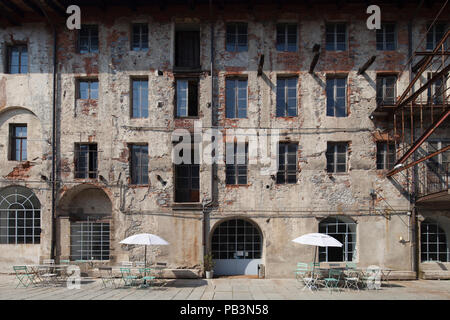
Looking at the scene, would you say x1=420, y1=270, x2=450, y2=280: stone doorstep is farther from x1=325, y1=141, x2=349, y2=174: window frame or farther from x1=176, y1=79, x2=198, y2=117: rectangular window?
x1=176, y1=79, x2=198, y2=117: rectangular window

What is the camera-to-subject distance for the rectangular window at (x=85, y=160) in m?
16.2

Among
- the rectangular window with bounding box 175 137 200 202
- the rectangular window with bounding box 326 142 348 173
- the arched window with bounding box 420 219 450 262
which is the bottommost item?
the arched window with bounding box 420 219 450 262

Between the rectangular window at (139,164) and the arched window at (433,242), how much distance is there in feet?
43.7

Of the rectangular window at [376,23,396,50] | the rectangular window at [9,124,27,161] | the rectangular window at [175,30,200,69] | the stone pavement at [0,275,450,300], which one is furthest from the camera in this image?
the rectangular window at [175,30,200,69]

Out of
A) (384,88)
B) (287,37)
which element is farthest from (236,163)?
(384,88)

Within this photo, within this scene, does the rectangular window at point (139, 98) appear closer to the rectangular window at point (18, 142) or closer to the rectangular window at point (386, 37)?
the rectangular window at point (18, 142)

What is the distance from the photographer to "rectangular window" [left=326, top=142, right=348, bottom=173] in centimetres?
1597

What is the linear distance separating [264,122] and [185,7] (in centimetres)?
677

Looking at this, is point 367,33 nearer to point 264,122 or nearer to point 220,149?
point 264,122

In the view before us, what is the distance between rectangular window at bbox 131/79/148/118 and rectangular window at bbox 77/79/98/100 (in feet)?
6.06

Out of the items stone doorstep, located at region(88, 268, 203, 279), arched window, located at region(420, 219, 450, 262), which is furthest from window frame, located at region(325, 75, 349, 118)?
stone doorstep, located at region(88, 268, 203, 279)

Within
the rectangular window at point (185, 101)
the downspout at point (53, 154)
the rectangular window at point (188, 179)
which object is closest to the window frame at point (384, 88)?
the rectangular window at point (185, 101)

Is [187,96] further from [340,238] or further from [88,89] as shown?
[340,238]

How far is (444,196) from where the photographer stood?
1402 cm
